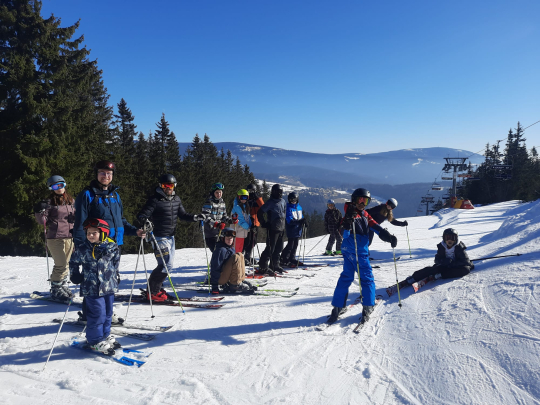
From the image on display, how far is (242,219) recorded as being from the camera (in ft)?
26.5

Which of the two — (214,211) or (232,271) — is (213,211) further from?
(232,271)

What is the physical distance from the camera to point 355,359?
12.4 ft

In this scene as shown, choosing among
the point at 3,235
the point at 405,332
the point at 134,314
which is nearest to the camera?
the point at 405,332

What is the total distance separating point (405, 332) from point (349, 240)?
1421 millimetres

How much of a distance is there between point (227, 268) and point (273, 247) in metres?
2.02

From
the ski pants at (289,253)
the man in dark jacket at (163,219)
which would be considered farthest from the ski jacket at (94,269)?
the ski pants at (289,253)

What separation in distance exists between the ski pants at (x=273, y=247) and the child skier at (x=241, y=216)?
631 mm

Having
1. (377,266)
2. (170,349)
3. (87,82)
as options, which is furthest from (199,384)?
(87,82)

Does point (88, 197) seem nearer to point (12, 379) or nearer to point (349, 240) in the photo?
point (12, 379)

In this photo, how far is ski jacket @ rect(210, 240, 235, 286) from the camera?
6594mm

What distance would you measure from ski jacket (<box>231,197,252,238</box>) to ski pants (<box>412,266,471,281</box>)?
4060mm

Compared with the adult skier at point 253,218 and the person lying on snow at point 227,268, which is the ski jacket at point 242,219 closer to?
the adult skier at point 253,218

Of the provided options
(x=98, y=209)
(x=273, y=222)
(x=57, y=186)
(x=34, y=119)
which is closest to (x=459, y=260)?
(x=273, y=222)

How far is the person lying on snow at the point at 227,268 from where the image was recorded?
21.7 ft
